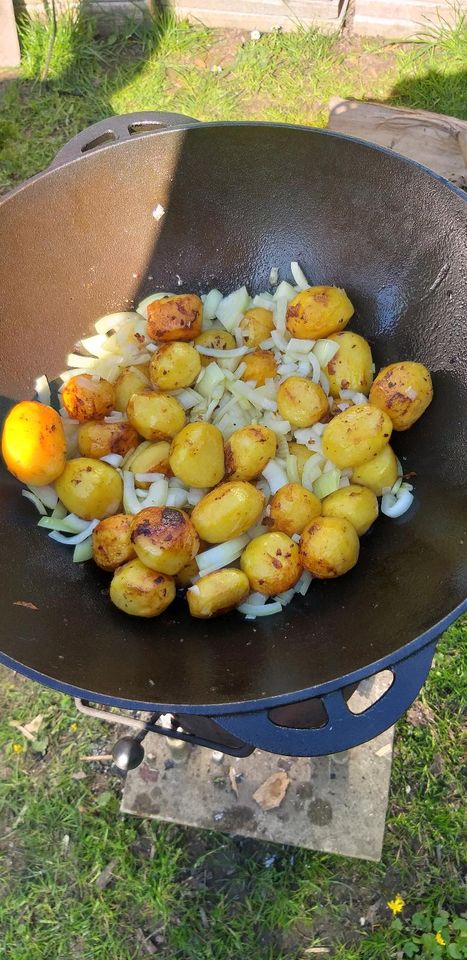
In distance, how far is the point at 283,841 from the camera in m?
2.60

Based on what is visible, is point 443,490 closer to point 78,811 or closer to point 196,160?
point 196,160

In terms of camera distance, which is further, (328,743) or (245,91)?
(245,91)

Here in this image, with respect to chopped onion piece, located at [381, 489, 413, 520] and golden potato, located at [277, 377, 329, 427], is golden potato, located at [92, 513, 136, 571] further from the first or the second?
chopped onion piece, located at [381, 489, 413, 520]

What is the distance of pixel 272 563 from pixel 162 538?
0.33 metres

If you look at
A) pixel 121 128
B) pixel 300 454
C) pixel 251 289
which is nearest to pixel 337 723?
pixel 300 454

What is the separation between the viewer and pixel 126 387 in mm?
2400

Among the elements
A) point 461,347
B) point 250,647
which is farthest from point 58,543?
point 461,347

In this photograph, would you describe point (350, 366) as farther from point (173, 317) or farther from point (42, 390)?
point (42, 390)

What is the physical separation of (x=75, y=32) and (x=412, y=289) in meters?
3.67

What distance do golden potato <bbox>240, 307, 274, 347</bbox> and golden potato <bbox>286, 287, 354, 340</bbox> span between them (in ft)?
0.40

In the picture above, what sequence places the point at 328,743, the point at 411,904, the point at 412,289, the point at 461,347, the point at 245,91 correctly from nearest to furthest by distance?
the point at 328,743 → the point at 461,347 → the point at 412,289 → the point at 411,904 → the point at 245,91

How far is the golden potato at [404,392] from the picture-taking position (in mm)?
2135

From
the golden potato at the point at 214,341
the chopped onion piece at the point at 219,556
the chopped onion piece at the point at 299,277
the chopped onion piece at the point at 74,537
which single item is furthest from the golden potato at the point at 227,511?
the chopped onion piece at the point at 299,277

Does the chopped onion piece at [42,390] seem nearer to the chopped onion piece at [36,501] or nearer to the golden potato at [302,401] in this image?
the chopped onion piece at [36,501]
